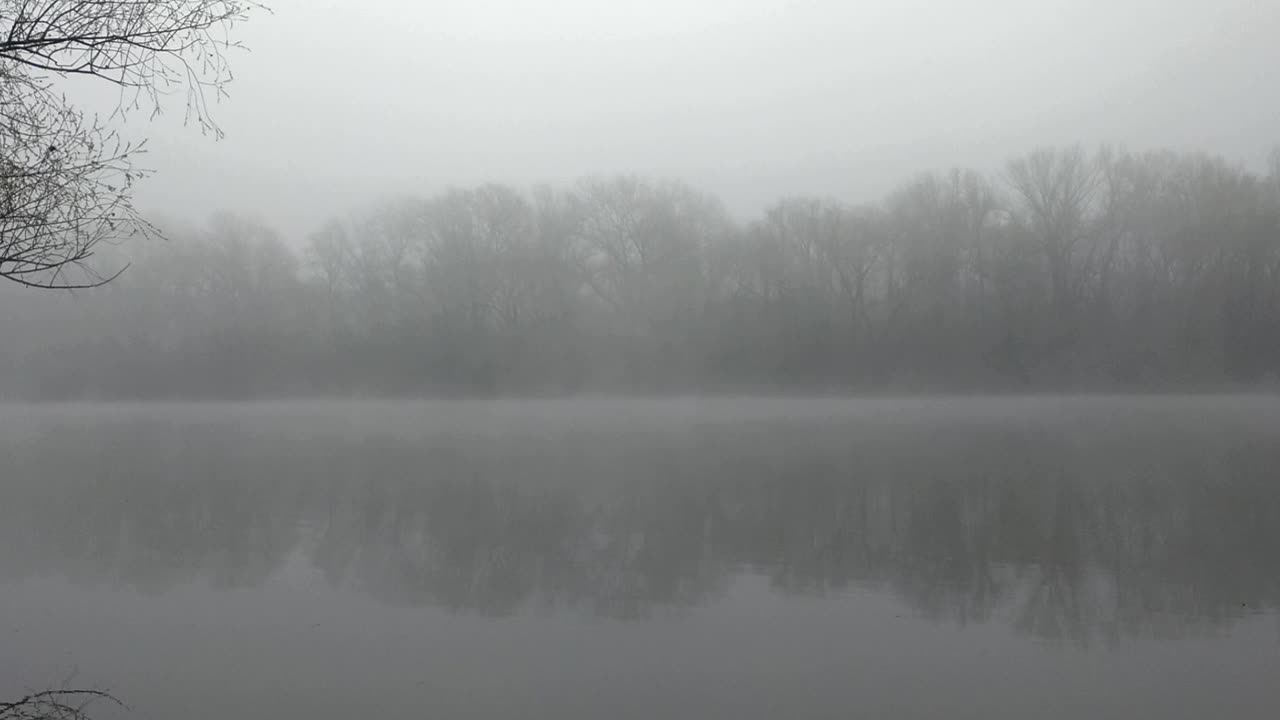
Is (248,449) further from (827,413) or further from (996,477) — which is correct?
(827,413)

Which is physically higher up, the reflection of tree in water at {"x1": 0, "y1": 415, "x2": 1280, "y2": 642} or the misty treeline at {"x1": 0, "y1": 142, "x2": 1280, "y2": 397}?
the misty treeline at {"x1": 0, "y1": 142, "x2": 1280, "y2": 397}

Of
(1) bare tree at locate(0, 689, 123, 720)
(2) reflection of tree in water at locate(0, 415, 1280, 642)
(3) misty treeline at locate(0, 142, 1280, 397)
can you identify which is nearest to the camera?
(1) bare tree at locate(0, 689, 123, 720)

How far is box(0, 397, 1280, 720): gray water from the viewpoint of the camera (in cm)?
584

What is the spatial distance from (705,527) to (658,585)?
2.94m

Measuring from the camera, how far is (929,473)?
642 inches

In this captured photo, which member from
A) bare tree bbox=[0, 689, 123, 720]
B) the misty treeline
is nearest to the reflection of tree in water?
bare tree bbox=[0, 689, 123, 720]

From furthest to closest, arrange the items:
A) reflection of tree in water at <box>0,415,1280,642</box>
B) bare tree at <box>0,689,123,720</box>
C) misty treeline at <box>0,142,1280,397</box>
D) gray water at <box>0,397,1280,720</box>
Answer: misty treeline at <box>0,142,1280,397</box>
reflection of tree in water at <box>0,415,1280,642</box>
gray water at <box>0,397,1280,720</box>
bare tree at <box>0,689,123,720</box>

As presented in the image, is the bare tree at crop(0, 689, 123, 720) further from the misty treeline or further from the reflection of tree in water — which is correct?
the misty treeline

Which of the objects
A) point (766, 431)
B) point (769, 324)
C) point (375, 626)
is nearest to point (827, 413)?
point (766, 431)

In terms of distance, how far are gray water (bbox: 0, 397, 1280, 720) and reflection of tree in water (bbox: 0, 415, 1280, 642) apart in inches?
2.3

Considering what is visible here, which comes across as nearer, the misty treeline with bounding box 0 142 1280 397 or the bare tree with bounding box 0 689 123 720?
the bare tree with bounding box 0 689 123 720

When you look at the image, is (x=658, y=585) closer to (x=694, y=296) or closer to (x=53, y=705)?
(x=53, y=705)

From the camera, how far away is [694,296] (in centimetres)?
5309

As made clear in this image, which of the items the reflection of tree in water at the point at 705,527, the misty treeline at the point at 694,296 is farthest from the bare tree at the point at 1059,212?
the reflection of tree in water at the point at 705,527
